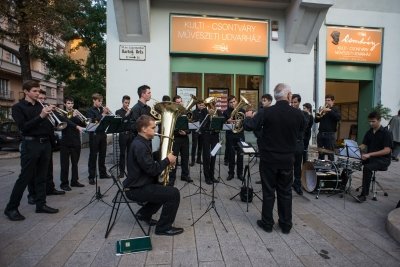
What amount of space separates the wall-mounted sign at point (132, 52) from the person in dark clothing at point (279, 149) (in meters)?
6.39

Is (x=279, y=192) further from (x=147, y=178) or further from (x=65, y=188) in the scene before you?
(x=65, y=188)

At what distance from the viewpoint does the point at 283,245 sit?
3.92m

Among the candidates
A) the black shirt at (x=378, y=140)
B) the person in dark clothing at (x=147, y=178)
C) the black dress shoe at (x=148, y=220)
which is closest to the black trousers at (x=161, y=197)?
the person in dark clothing at (x=147, y=178)

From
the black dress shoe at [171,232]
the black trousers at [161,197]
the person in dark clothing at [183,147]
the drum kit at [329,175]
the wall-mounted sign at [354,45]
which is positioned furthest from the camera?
the wall-mounted sign at [354,45]

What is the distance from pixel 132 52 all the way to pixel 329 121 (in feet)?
20.7

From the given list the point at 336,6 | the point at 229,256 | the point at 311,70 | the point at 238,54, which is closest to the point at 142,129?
the point at 229,256

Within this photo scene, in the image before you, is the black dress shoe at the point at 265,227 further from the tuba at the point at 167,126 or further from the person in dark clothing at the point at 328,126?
the person in dark clothing at the point at 328,126

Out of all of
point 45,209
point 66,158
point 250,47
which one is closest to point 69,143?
point 66,158

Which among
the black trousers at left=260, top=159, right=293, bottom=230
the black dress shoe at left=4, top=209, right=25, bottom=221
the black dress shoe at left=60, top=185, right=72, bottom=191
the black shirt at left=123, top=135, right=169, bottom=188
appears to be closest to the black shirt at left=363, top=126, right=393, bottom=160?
the black trousers at left=260, top=159, right=293, bottom=230

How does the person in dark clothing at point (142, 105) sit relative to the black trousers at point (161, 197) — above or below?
above

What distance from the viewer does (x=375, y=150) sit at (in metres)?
6.06

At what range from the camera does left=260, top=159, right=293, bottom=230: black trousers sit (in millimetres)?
4340

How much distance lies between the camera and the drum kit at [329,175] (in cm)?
614

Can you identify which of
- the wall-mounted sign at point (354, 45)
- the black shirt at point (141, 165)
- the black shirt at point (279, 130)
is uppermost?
the wall-mounted sign at point (354, 45)
